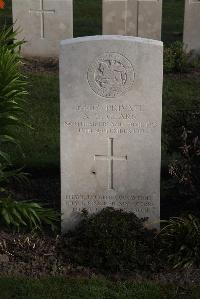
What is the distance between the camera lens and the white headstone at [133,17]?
11.5 metres

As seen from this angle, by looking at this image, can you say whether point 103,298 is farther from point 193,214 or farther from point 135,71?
point 135,71

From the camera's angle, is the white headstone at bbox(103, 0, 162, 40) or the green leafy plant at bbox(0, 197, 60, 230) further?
the white headstone at bbox(103, 0, 162, 40)

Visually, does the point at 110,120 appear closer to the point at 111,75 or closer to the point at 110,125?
the point at 110,125

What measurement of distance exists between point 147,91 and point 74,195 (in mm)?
1048

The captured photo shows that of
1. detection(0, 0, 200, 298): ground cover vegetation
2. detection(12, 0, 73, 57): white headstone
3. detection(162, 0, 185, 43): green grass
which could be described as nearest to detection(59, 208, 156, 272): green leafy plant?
detection(0, 0, 200, 298): ground cover vegetation

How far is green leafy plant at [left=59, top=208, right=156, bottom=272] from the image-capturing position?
239 inches

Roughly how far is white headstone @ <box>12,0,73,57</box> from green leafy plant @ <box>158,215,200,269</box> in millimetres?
5761

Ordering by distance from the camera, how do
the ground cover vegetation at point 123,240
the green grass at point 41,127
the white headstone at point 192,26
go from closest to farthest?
the ground cover vegetation at point 123,240
the green grass at point 41,127
the white headstone at point 192,26

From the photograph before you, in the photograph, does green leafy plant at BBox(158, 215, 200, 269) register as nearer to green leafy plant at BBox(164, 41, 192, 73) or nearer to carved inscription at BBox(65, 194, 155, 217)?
carved inscription at BBox(65, 194, 155, 217)

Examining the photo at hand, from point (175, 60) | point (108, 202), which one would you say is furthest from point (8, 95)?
point (175, 60)

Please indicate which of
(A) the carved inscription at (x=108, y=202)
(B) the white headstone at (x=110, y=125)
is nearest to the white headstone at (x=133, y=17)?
(B) the white headstone at (x=110, y=125)

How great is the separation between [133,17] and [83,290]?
21.9ft

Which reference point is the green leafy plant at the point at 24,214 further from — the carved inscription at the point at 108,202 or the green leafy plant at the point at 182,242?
the green leafy plant at the point at 182,242

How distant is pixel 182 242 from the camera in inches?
245
